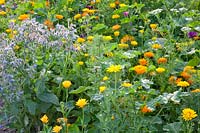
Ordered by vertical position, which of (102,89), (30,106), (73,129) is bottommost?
(73,129)

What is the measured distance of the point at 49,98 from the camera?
114 inches

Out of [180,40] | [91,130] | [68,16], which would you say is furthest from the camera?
[68,16]

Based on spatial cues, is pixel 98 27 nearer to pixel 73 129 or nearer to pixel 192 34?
pixel 192 34

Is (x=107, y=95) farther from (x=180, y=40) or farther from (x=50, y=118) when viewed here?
(x=180, y=40)

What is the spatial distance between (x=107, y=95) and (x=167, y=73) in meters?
0.60

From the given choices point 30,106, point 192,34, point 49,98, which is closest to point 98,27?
point 192,34

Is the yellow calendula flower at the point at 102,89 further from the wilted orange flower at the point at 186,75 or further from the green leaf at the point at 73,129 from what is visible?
the wilted orange flower at the point at 186,75

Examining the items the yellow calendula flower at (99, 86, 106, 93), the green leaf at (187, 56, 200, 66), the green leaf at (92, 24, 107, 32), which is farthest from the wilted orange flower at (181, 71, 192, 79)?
the green leaf at (92, 24, 107, 32)

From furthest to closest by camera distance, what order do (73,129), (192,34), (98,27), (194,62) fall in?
(98,27), (192,34), (194,62), (73,129)

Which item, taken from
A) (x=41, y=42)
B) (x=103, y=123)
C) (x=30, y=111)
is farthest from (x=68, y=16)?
(x=103, y=123)

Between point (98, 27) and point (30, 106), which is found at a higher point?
point (98, 27)

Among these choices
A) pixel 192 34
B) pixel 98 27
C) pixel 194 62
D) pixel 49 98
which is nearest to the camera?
pixel 49 98

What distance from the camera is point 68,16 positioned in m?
4.45

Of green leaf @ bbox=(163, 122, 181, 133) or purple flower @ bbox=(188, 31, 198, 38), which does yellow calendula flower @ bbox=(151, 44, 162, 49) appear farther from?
green leaf @ bbox=(163, 122, 181, 133)
